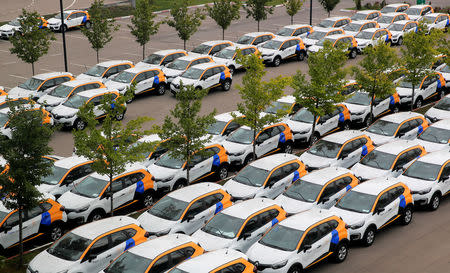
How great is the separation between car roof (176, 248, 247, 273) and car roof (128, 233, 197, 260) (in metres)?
0.94

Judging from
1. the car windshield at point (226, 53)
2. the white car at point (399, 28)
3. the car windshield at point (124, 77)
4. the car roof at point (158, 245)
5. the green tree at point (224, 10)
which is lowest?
the car roof at point (158, 245)

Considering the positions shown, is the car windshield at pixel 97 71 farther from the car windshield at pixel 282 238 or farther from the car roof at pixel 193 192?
the car windshield at pixel 282 238

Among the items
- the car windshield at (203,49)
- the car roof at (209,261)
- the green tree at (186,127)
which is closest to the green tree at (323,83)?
the green tree at (186,127)

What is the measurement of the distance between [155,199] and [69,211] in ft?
11.2

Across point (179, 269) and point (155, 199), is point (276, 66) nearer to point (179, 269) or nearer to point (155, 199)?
point (155, 199)

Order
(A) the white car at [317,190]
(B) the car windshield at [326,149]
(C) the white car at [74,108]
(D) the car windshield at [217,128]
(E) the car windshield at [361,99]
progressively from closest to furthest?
1. (A) the white car at [317,190]
2. (B) the car windshield at [326,149]
3. (D) the car windshield at [217,128]
4. (C) the white car at [74,108]
5. (E) the car windshield at [361,99]

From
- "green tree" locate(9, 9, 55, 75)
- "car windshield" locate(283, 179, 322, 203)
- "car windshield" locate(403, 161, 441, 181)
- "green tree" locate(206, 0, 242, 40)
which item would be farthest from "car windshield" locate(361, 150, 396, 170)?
"green tree" locate(206, 0, 242, 40)

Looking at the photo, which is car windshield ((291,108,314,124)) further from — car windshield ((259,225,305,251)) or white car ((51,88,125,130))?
car windshield ((259,225,305,251))

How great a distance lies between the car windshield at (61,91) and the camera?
100 ft

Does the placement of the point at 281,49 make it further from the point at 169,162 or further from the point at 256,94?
the point at 169,162

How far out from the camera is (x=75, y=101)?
96.6 feet

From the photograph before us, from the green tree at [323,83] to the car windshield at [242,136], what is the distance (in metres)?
2.38

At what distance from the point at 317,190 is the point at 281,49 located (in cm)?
2008

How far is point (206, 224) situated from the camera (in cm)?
1845
